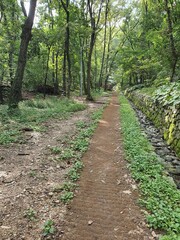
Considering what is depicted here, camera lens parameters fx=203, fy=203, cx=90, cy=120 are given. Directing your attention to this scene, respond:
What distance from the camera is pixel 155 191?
3332mm

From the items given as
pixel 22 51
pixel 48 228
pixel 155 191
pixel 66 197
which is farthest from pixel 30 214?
pixel 22 51

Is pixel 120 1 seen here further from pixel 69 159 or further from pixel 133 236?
pixel 133 236

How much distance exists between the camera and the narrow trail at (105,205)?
2525mm

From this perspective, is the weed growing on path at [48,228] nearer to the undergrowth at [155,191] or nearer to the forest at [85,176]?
the forest at [85,176]

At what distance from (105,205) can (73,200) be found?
0.49 m

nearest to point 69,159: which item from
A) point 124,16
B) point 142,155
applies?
point 142,155

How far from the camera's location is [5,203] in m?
2.93

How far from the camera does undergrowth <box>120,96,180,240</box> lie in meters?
2.64

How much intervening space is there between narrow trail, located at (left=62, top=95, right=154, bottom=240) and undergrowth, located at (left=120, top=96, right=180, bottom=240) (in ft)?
0.50

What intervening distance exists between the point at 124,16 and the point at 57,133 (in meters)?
23.2

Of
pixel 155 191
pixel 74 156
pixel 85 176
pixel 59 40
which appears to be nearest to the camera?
pixel 155 191

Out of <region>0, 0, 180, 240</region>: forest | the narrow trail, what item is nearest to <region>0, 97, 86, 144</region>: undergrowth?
<region>0, 0, 180, 240</region>: forest

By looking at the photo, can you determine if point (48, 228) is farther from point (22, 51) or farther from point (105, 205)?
point (22, 51)

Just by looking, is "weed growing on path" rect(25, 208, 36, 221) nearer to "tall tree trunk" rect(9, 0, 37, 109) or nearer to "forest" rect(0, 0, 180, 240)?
"forest" rect(0, 0, 180, 240)
